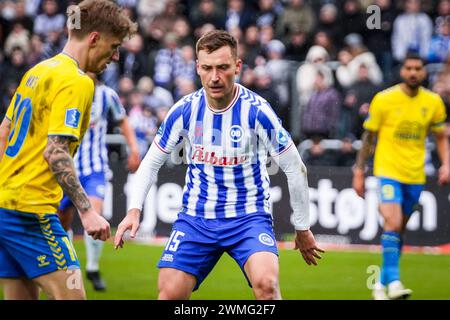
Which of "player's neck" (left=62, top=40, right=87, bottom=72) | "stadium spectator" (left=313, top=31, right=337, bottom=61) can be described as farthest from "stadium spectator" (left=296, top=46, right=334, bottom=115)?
"player's neck" (left=62, top=40, right=87, bottom=72)

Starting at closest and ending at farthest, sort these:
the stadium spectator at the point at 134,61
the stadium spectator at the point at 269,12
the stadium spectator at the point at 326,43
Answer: the stadium spectator at the point at 326,43
the stadium spectator at the point at 269,12
the stadium spectator at the point at 134,61

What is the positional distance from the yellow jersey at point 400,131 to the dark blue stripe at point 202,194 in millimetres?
3889

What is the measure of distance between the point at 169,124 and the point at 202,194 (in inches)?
20.3

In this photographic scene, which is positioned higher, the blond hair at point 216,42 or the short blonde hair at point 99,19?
the short blonde hair at point 99,19

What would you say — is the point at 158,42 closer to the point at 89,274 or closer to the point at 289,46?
the point at 289,46

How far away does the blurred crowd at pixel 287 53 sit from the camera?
1492 centimetres

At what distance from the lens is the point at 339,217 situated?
13438mm

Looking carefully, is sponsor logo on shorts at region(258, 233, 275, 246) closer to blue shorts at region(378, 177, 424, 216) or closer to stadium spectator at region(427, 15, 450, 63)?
blue shorts at region(378, 177, 424, 216)

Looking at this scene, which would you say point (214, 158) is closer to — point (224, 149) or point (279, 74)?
point (224, 149)

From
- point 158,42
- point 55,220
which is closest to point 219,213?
point 55,220

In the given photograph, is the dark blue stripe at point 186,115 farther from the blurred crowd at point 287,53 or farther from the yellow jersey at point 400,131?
the blurred crowd at point 287,53

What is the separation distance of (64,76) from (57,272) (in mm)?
1119

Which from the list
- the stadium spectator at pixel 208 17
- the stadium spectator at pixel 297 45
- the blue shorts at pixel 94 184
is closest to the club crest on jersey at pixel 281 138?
the blue shorts at pixel 94 184
